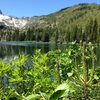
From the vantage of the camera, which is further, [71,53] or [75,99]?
[71,53]

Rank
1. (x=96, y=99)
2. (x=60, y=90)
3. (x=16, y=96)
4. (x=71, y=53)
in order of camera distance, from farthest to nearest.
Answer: (x=71, y=53), (x=96, y=99), (x=16, y=96), (x=60, y=90)

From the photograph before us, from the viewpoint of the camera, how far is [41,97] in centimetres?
210

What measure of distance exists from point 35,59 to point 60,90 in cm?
649

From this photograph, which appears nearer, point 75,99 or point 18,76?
point 75,99

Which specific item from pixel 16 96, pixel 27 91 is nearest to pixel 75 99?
pixel 16 96

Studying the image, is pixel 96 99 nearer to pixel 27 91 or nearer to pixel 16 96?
pixel 16 96

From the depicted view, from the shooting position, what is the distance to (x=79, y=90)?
117 inches

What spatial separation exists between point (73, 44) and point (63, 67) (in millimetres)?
1143

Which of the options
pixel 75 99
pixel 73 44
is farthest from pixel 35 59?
pixel 75 99

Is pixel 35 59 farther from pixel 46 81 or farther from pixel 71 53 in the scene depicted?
pixel 46 81

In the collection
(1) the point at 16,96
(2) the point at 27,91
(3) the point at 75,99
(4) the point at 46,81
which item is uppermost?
(1) the point at 16,96

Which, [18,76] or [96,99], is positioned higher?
[96,99]

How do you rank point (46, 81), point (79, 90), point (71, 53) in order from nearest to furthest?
1. point (79, 90)
2. point (46, 81)
3. point (71, 53)

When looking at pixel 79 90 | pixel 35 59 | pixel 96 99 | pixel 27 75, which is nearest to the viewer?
pixel 96 99
